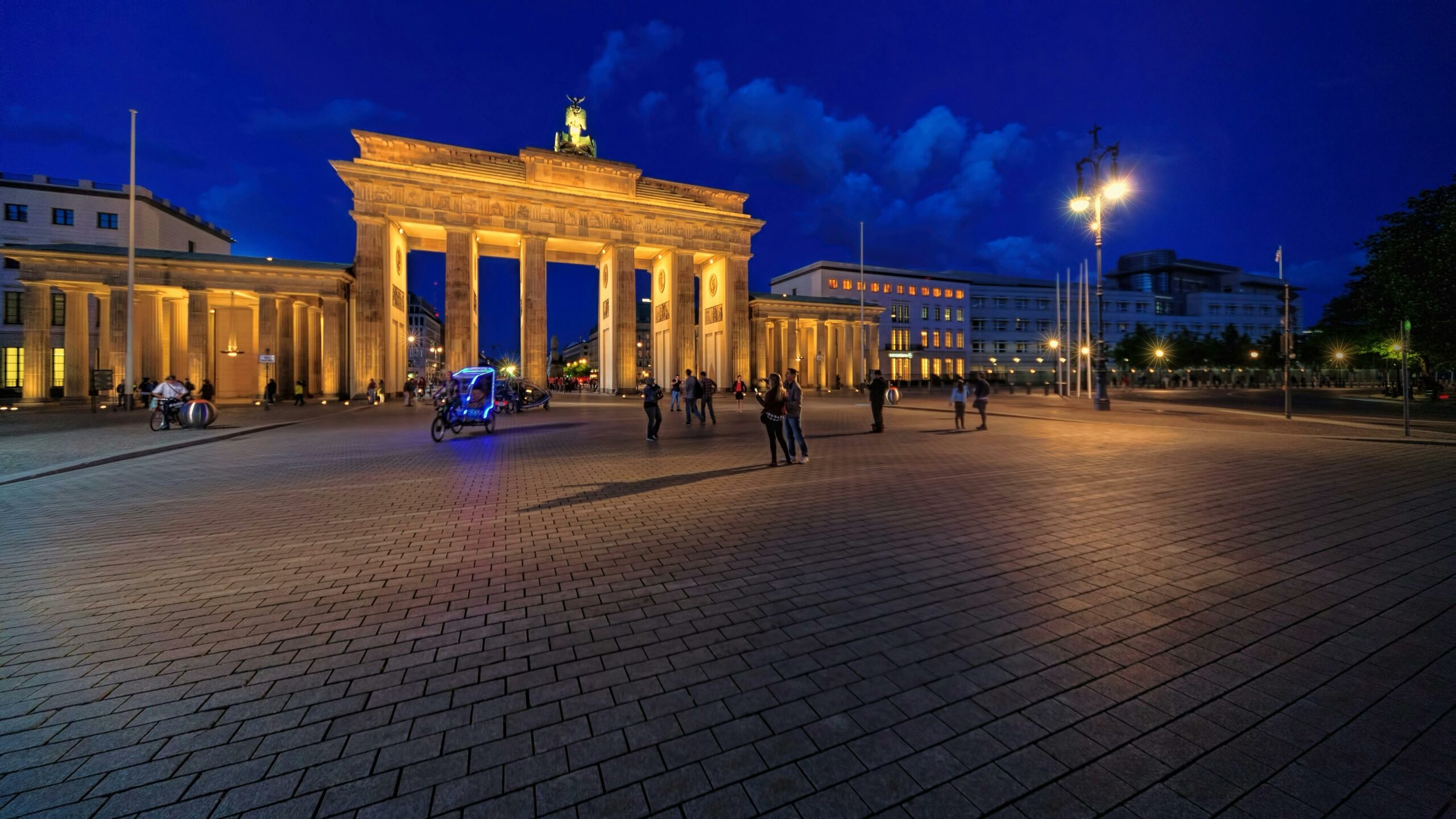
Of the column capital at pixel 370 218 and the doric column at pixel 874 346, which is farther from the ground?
the column capital at pixel 370 218

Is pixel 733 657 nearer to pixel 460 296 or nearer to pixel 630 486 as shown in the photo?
pixel 630 486

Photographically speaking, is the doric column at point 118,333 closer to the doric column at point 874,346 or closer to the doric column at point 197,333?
the doric column at point 197,333

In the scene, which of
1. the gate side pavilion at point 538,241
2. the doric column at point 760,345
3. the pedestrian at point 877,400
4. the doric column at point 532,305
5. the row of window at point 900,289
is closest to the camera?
the pedestrian at point 877,400

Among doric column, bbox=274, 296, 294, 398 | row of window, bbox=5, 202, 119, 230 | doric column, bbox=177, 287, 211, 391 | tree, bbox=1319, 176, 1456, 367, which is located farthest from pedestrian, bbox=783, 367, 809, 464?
row of window, bbox=5, 202, 119, 230

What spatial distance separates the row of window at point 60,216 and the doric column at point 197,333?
19536mm

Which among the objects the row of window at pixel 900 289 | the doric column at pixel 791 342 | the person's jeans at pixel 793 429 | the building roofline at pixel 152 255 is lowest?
the person's jeans at pixel 793 429

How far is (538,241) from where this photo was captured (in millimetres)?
46375

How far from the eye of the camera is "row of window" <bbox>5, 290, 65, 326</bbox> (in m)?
45.4

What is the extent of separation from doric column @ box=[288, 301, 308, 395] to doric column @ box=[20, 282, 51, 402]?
1337cm

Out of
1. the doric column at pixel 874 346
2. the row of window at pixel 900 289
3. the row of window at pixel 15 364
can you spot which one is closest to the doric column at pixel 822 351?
the doric column at pixel 874 346

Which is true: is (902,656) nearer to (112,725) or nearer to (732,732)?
(732,732)

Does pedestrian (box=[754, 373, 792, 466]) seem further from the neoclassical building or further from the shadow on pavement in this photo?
the neoclassical building

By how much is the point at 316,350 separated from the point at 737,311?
34136 millimetres

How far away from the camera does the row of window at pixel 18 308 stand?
149 ft
